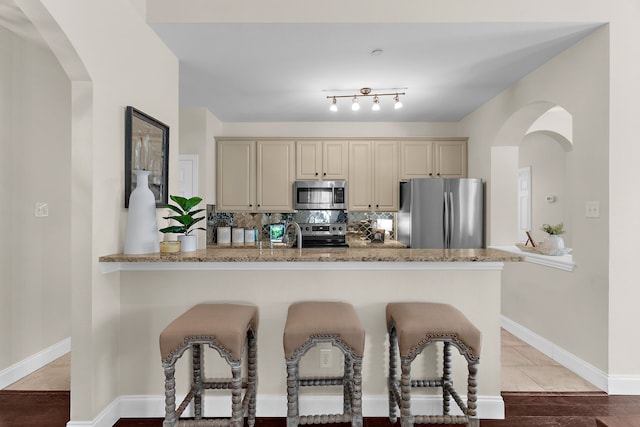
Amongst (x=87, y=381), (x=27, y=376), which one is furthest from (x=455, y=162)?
(x=27, y=376)

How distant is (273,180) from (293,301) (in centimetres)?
279

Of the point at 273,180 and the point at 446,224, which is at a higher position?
the point at 273,180

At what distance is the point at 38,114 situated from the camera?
2.89 meters

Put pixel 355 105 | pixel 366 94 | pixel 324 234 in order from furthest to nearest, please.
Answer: pixel 324 234
pixel 366 94
pixel 355 105

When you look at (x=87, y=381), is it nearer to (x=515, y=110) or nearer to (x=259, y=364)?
(x=259, y=364)

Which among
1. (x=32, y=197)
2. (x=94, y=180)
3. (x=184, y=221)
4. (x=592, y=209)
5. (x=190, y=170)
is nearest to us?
(x=94, y=180)

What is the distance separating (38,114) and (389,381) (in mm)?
3360

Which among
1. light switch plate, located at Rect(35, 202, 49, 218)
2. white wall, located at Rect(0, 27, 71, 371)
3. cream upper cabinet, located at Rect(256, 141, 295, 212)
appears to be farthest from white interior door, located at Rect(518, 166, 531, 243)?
light switch plate, located at Rect(35, 202, 49, 218)

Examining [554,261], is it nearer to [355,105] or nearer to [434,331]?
[434,331]

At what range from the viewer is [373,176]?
4.79 metres

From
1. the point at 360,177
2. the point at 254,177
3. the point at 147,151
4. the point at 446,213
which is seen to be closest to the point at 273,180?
the point at 254,177

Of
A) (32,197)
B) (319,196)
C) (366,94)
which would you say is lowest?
(32,197)

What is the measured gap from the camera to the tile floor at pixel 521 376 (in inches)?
101

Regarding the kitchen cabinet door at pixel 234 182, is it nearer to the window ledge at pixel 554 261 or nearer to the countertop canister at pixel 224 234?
the countertop canister at pixel 224 234
